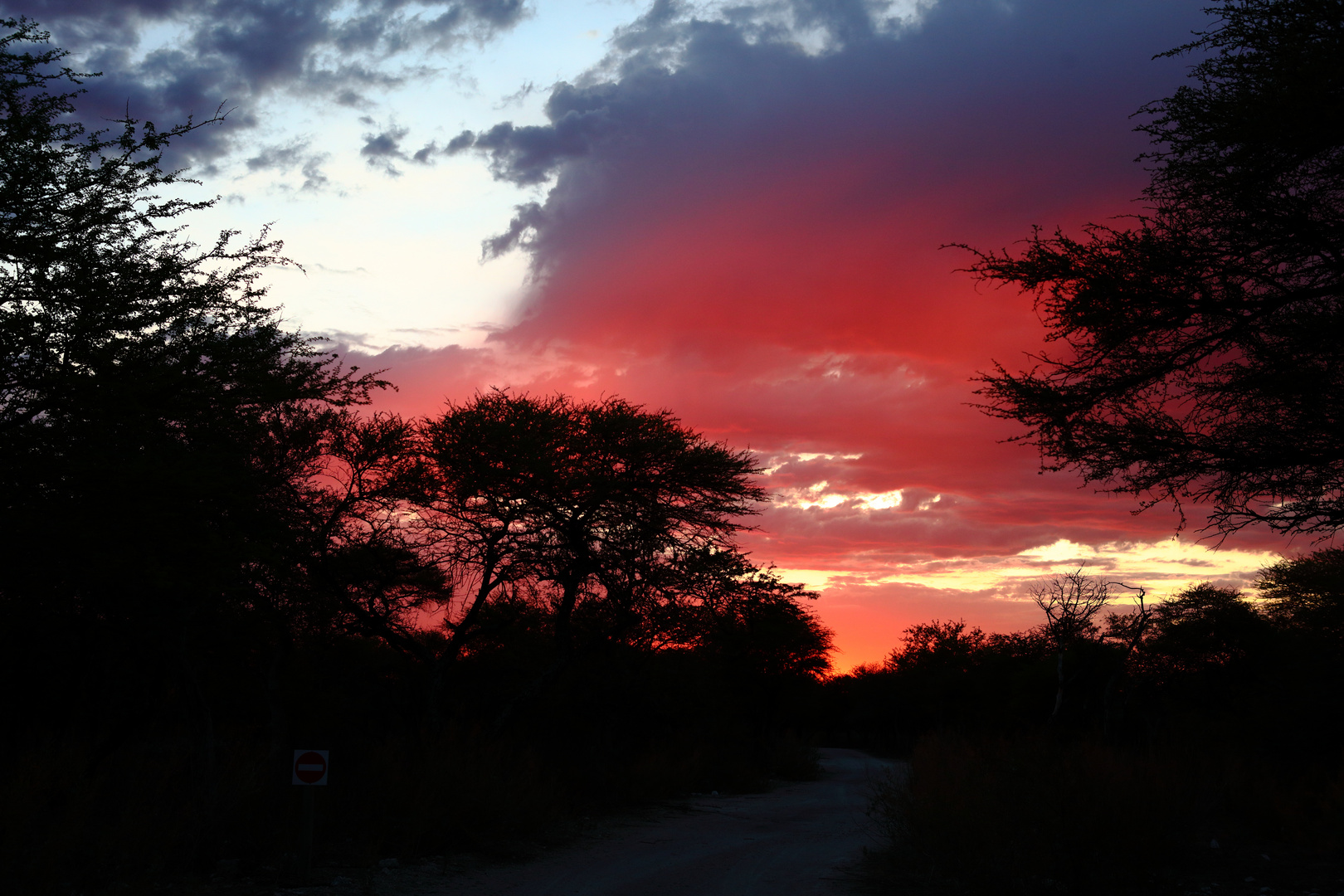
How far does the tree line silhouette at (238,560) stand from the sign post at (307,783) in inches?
16.9

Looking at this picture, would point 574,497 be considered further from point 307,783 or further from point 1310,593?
point 1310,593

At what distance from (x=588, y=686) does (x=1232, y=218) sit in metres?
23.3

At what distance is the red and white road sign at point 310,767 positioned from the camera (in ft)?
29.9

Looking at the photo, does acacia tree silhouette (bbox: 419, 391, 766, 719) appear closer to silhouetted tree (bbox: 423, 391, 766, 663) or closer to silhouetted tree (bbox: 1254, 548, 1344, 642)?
silhouetted tree (bbox: 423, 391, 766, 663)

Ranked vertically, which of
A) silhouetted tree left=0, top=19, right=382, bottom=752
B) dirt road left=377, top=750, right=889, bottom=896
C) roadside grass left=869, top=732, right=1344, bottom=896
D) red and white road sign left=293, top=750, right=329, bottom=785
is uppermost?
silhouetted tree left=0, top=19, right=382, bottom=752

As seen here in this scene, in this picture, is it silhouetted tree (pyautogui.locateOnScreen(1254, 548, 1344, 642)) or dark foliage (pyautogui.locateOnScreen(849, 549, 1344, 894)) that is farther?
silhouetted tree (pyautogui.locateOnScreen(1254, 548, 1344, 642))

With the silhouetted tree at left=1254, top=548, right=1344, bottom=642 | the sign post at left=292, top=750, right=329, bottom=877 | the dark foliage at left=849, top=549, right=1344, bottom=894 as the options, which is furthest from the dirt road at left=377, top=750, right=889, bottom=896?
the silhouetted tree at left=1254, top=548, right=1344, bottom=642

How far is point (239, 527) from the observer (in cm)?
1280

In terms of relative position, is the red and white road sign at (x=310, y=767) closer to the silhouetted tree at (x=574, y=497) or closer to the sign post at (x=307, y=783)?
the sign post at (x=307, y=783)

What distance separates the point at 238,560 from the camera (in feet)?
36.1

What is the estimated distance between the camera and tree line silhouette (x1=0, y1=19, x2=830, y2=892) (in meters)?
9.23

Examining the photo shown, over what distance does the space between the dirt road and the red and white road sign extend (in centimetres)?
135

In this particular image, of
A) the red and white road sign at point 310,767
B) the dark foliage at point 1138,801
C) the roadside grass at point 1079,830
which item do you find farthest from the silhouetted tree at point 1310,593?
the red and white road sign at point 310,767

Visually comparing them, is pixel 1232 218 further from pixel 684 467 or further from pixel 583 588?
pixel 583 588
